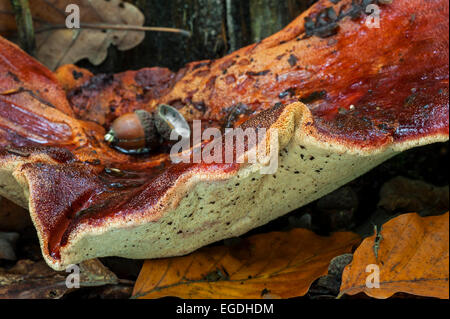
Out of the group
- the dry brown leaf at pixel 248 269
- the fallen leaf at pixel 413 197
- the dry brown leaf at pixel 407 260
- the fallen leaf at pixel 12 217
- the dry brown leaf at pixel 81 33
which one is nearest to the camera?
the dry brown leaf at pixel 407 260

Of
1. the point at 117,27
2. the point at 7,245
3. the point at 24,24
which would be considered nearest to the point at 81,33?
the point at 117,27

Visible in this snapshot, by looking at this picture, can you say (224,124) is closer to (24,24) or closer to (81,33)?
(81,33)

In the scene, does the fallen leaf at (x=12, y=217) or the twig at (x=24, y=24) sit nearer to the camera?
the fallen leaf at (x=12, y=217)

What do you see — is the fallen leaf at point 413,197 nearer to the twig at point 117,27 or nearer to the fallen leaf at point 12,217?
the twig at point 117,27

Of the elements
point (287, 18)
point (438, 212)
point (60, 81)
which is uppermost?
point (287, 18)

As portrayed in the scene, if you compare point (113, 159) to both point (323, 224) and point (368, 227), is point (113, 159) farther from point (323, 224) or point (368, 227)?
point (368, 227)

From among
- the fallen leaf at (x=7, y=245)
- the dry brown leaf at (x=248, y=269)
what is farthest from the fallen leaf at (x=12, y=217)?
the dry brown leaf at (x=248, y=269)

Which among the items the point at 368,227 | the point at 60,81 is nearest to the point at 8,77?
the point at 60,81
